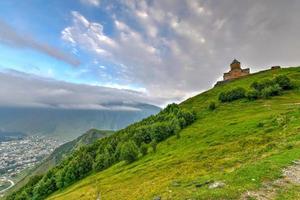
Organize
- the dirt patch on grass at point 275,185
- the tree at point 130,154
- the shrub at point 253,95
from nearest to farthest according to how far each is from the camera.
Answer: the dirt patch on grass at point 275,185
the tree at point 130,154
the shrub at point 253,95

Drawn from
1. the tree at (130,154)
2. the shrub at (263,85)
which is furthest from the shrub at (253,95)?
the tree at (130,154)

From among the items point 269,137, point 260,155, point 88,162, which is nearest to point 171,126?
point 88,162

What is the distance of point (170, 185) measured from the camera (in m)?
39.8

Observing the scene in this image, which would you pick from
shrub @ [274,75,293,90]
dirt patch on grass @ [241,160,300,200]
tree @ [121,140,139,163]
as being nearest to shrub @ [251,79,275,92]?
shrub @ [274,75,293,90]

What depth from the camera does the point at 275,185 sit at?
27969 mm

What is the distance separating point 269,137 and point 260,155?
14.1m

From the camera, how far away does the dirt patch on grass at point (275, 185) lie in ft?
84.9

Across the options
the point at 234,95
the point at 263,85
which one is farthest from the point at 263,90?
the point at 234,95

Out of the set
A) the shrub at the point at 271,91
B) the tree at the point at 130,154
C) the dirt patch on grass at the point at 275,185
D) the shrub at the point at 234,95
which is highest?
the shrub at the point at 234,95

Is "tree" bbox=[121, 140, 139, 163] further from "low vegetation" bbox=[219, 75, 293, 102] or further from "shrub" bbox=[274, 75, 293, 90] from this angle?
"shrub" bbox=[274, 75, 293, 90]

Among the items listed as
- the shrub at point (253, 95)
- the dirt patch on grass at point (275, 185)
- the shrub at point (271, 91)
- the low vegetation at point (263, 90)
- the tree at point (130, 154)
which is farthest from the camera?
the shrub at point (253, 95)

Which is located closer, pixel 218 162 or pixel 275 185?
pixel 275 185

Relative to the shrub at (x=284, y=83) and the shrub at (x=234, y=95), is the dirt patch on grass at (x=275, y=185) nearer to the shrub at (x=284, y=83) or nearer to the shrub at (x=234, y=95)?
the shrub at (x=234, y=95)

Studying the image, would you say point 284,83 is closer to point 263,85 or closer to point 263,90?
point 263,85
